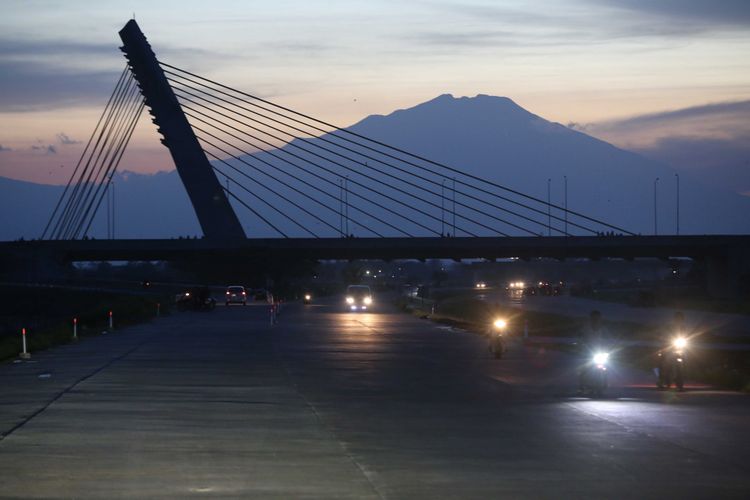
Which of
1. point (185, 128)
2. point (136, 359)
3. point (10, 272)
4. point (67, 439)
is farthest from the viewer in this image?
point (10, 272)

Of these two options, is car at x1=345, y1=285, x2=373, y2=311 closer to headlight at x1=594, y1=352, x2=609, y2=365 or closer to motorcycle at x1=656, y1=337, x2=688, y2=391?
motorcycle at x1=656, y1=337, x2=688, y2=391

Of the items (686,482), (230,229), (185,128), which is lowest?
(686,482)

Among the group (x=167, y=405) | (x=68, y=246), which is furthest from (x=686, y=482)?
(x=68, y=246)

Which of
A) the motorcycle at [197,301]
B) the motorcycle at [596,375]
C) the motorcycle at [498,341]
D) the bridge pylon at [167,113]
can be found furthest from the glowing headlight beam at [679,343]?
the bridge pylon at [167,113]

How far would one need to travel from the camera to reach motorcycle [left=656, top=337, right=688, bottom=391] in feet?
86.1

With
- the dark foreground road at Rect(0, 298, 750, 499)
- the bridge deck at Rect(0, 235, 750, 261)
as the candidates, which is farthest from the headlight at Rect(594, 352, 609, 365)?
the bridge deck at Rect(0, 235, 750, 261)

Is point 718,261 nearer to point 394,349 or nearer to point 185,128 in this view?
point 185,128

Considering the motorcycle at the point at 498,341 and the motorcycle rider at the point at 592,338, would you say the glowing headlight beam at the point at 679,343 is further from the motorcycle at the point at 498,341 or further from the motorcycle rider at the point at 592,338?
the motorcycle at the point at 498,341

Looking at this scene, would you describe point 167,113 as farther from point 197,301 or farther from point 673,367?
point 673,367

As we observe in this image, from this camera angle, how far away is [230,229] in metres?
87.9

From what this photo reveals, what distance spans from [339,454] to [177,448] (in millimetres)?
2041

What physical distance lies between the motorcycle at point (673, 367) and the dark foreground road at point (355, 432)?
0.43 meters

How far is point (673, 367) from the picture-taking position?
2639 cm

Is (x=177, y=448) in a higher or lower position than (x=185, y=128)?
lower
